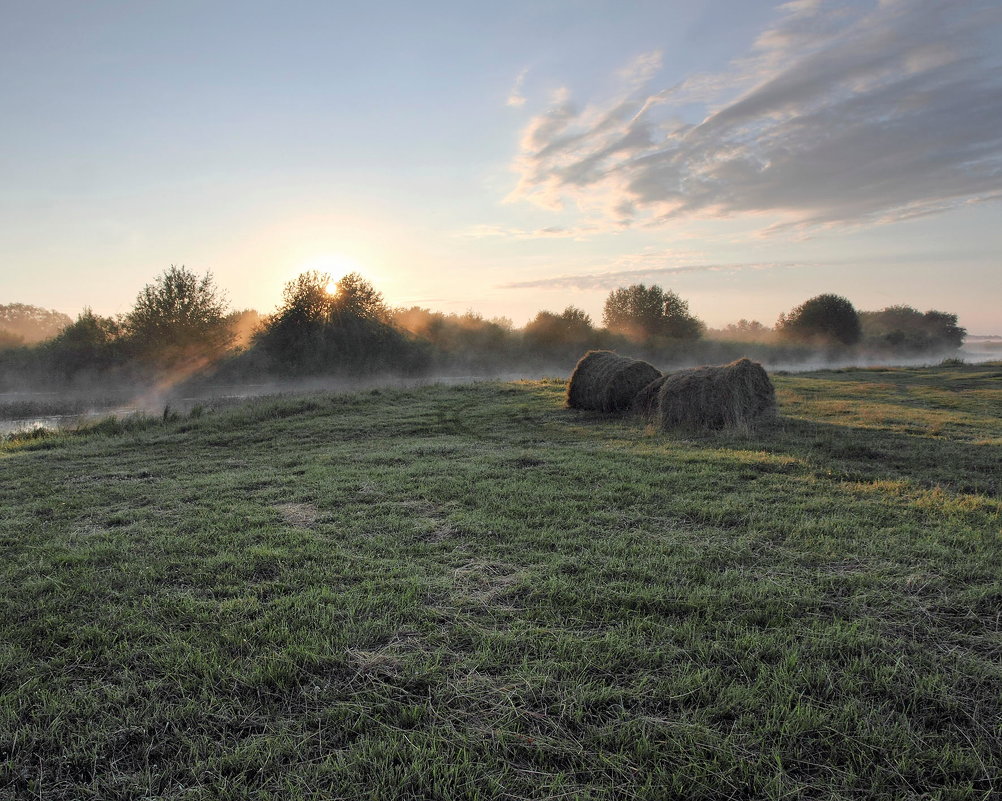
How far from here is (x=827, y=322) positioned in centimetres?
5653

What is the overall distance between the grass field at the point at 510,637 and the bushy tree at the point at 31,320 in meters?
75.1

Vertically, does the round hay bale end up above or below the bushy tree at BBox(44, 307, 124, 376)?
below

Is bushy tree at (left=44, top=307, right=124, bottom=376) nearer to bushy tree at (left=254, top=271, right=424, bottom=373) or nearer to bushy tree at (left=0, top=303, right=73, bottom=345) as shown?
bushy tree at (left=254, top=271, right=424, bottom=373)

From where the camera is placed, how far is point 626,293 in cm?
6172

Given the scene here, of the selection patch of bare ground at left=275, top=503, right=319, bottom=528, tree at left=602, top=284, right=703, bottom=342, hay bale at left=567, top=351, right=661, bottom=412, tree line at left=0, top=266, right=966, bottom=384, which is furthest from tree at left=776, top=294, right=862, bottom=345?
patch of bare ground at left=275, top=503, right=319, bottom=528

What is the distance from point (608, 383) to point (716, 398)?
3.93 metres

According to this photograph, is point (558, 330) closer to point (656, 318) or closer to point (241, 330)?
point (656, 318)

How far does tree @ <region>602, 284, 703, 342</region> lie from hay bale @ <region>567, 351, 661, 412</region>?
1633 inches

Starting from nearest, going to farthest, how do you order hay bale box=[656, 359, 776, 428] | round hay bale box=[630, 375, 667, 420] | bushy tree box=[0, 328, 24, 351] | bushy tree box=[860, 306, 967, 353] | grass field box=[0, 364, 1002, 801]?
grass field box=[0, 364, 1002, 801] → hay bale box=[656, 359, 776, 428] → round hay bale box=[630, 375, 667, 420] → bushy tree box=[0, 328, 24, 351] → bushy tree box=[860, 306, 967, 353]

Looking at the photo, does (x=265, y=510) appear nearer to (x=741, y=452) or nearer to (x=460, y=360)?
(x=741, y=452)

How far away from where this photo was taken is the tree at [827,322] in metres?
56.3

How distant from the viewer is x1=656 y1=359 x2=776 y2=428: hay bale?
12.5m

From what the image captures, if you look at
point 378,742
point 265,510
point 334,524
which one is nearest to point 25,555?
point 265,510

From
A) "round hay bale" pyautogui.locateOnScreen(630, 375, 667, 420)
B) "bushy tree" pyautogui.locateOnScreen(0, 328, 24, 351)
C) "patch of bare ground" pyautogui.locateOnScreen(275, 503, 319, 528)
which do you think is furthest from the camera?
"bushy tree" pyautogui.locateOnScreen(0, 328, 24, 351)
